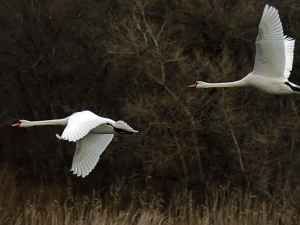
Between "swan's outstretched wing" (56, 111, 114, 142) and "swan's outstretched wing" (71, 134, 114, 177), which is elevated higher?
"swan's outstretched wing" (56, 111, 114, 142)

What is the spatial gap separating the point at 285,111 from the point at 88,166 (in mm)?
8825

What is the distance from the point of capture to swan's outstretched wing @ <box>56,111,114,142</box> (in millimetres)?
12996

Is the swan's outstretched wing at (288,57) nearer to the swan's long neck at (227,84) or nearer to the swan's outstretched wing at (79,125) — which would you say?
the swan's long neck at (227,84)

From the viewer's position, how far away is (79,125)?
44.0 feet

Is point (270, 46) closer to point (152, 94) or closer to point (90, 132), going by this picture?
point (90, 132)

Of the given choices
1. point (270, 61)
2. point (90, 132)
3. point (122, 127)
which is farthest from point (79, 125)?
point (270, 61)

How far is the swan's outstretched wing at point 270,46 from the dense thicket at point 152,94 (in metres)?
5.79

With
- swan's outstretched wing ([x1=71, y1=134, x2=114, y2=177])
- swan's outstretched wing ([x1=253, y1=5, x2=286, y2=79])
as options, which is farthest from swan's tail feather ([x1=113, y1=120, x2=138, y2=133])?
swan's outstretched wing ([x1=253, y1=5, x2=286, y2=79])

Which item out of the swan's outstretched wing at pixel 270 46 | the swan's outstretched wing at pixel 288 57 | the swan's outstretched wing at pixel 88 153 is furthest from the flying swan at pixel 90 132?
the swan's outstretched wing at pixel 288 57

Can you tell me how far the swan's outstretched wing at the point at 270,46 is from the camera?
1383 centimetres

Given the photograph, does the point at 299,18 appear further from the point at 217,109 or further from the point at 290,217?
the point at 290,217

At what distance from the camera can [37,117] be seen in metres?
27.0

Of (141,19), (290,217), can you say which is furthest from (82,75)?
(290,217)

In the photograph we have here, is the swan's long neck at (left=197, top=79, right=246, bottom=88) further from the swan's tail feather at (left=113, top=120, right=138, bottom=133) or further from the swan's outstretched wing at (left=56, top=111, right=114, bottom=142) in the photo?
the swan's outstretched wing at (left=56, top=111, right=114, bottom=142)
